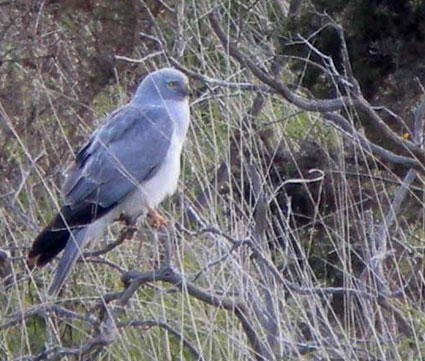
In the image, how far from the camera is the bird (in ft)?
15.2

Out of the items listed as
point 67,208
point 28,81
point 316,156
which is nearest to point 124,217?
point 67,208

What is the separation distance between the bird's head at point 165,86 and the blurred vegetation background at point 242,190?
5.0 inches

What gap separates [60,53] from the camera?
6117 mm

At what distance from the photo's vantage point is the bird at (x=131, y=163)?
465 centimetres

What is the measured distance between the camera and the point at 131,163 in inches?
193

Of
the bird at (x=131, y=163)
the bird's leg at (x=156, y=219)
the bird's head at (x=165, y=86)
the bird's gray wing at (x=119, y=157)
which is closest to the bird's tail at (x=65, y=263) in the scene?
the bird at (x=131, y=163)

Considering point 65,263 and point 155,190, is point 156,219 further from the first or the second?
point 65,263

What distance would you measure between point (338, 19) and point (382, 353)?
1.58m

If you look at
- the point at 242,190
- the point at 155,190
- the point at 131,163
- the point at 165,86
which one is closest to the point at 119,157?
Result: the point at 131,163

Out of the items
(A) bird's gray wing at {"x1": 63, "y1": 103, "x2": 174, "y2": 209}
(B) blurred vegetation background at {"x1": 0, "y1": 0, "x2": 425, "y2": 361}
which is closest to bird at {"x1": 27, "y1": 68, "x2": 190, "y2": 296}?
(A) bird's gray wing at {"x1": 63, "y1": 103, "x2": 174, "y2": 209}

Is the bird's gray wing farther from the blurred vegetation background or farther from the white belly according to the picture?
the blurred vegetation background

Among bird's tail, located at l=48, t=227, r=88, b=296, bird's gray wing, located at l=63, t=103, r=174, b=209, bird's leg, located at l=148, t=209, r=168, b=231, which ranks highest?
bird's gray wing, located at l=63, t=103, r=174, b=209

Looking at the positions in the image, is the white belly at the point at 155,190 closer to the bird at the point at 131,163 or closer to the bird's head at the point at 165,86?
the bird at the point at 131,163

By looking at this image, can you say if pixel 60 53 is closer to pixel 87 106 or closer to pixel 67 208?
pixel 87 106
